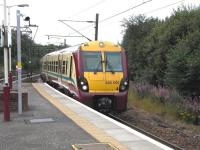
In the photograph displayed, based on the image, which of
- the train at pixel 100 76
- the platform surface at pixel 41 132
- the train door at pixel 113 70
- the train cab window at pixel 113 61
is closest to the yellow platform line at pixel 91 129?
the platform surface at pixel 41 132

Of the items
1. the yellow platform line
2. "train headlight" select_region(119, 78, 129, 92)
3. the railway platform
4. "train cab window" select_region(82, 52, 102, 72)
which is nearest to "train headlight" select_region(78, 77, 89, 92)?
"train cab window" select_region(82, 52, 102, 72)

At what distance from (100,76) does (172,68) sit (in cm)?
648

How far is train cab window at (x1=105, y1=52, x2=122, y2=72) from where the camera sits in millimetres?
20516

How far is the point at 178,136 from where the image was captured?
16.2 m

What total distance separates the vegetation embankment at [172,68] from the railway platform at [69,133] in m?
7.51

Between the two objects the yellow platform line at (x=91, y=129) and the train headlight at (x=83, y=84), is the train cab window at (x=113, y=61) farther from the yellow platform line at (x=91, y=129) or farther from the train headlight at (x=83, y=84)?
the yellow platform line at (x=91, y=129)

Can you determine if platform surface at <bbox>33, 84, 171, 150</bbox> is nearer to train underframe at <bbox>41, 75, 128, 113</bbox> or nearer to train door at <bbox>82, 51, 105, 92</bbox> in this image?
train underframe at <bbox>41, 75, 128, 113</bbox>

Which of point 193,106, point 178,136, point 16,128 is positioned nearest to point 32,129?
point 16,128

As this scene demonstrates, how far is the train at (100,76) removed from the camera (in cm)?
1989

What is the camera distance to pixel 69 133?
11.1m

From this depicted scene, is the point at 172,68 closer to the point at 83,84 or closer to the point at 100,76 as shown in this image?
the point at 100,76

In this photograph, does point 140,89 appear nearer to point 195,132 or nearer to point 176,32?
point 176,32

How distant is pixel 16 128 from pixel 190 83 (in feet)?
45.6

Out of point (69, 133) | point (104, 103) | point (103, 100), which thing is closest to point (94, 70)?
point (103, 100)
